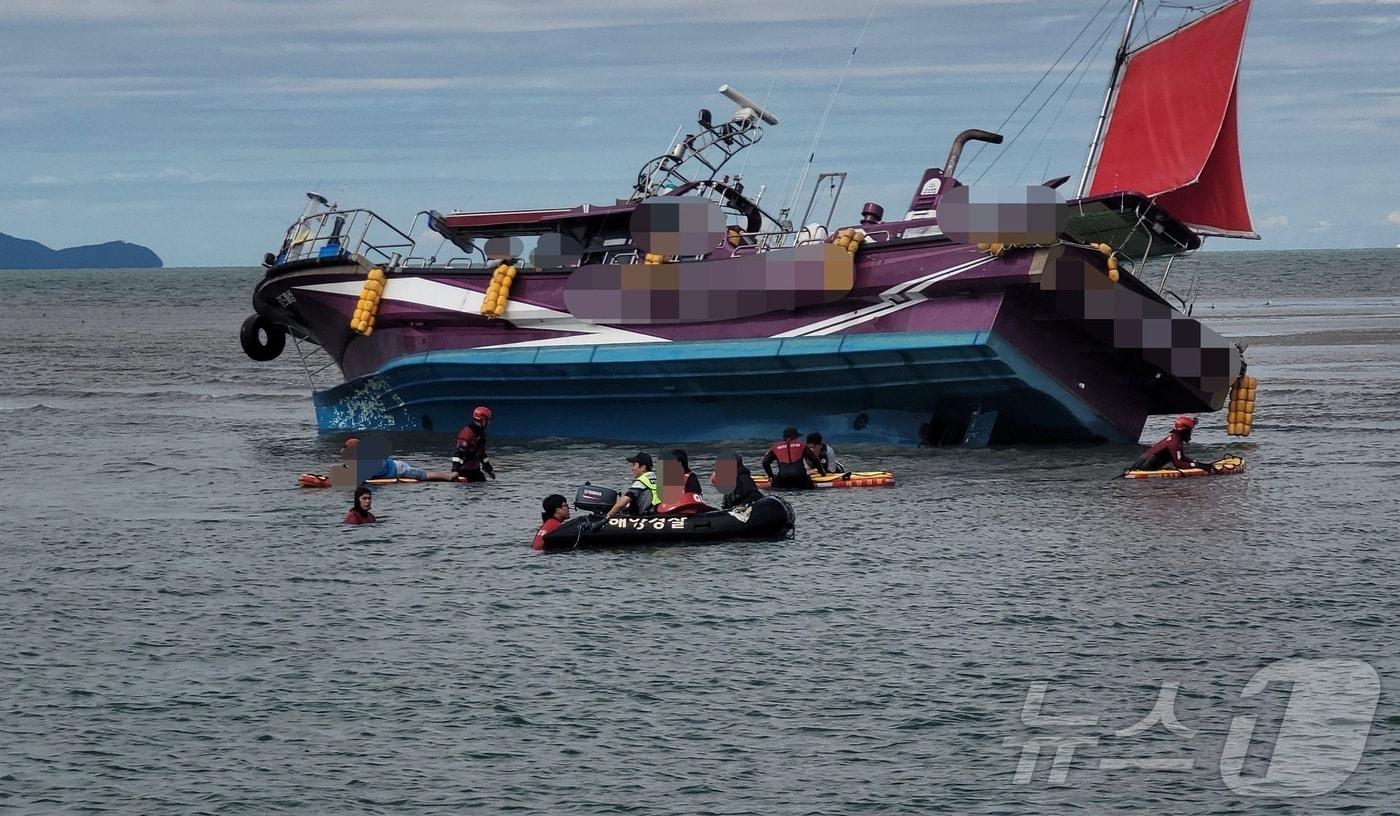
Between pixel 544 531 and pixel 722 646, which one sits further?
pixel 544 531

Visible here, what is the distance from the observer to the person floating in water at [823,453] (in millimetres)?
29312

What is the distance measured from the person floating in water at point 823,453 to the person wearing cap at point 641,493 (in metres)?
5.11

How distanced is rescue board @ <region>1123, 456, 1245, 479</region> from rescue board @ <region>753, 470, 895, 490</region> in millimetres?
4260

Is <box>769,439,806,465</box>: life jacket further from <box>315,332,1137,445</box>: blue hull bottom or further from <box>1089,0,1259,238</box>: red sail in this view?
<box>1089,0,1259,238</box>: red sail

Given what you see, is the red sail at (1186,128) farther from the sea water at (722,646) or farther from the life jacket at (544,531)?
the life jacket at (544,531)

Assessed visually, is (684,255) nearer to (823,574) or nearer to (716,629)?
(823,574)

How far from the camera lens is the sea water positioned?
47.9 feet

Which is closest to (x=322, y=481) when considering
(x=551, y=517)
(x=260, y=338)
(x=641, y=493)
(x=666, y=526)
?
(x=551, y=517)

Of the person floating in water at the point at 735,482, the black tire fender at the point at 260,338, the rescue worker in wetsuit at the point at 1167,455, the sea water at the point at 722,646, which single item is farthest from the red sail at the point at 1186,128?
the black tire fender at the point at 260,338

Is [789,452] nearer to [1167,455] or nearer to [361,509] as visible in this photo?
[1167,455]

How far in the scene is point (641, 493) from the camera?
966 inches

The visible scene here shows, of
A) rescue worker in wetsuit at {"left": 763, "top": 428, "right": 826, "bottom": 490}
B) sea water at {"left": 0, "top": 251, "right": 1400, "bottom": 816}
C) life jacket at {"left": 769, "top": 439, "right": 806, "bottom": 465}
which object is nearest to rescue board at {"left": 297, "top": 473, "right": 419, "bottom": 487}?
sea water at {"left": 0, "top": 251, "right": 1400, "bottom": 816}

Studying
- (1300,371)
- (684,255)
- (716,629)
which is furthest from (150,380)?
(716,629)

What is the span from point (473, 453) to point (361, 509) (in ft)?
13.6
